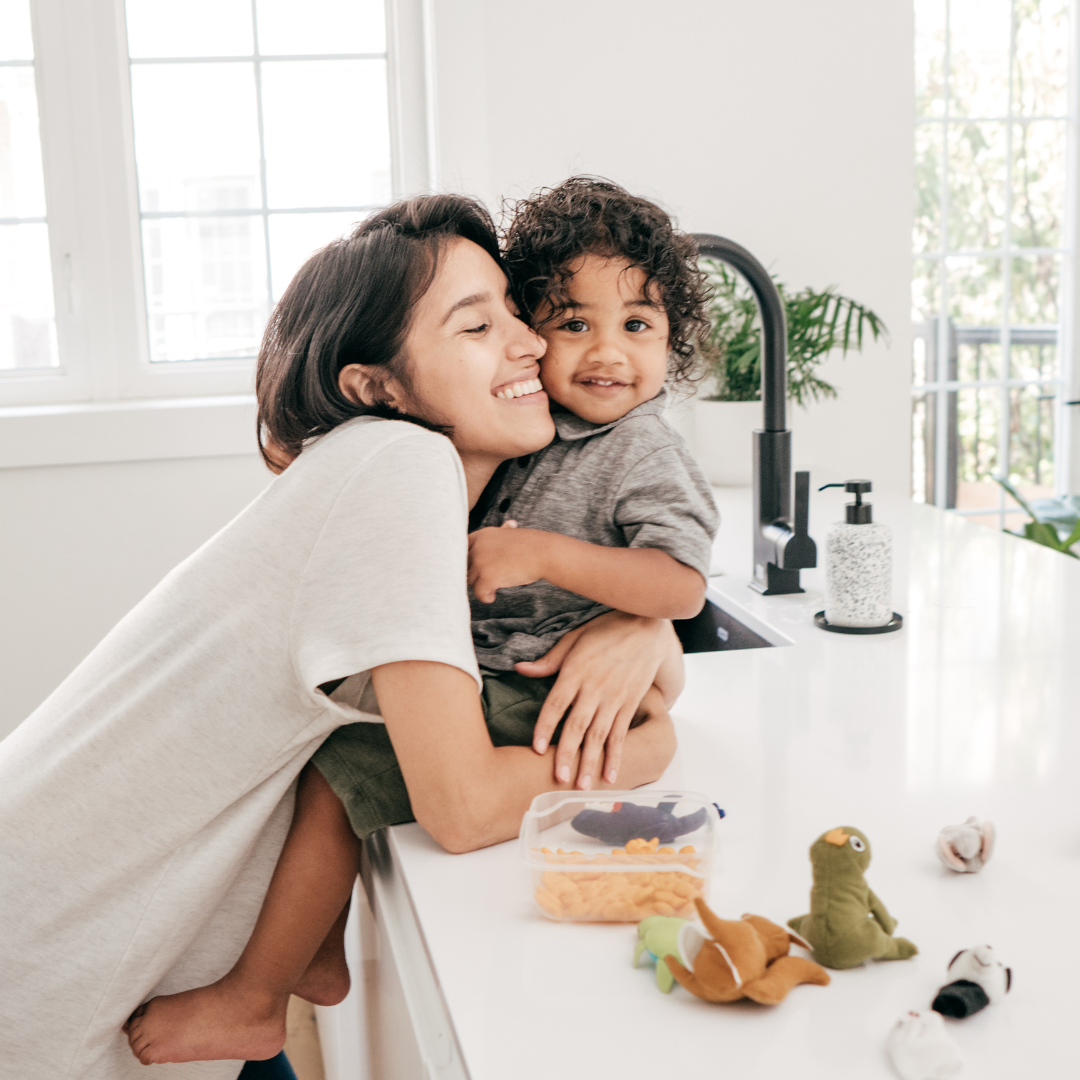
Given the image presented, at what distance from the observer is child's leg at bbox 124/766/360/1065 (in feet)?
2.65

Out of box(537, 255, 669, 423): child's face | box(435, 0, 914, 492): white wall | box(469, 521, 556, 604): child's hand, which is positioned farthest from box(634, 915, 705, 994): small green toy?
box(435, 0, 914, 492): white wall

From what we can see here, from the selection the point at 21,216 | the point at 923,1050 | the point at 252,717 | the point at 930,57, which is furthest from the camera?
the point at 930,57

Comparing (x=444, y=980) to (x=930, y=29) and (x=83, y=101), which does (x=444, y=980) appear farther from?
(x=930, y=29)

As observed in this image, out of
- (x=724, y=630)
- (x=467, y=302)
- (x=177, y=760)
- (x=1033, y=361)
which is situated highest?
(x=467, y=302)

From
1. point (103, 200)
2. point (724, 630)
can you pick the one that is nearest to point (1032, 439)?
point (724, 630)

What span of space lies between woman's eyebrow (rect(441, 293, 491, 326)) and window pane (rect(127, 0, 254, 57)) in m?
2.03

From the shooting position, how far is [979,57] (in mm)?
3316

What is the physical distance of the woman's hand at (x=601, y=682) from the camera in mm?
835

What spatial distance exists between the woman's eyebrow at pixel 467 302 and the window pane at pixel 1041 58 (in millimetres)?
3071

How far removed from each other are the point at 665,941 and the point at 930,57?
3.33 m

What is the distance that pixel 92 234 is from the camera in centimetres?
255

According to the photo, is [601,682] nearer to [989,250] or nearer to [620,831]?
[620,831]

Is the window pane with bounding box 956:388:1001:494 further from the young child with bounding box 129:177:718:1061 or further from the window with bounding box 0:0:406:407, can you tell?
the young child with bounding box 129:177:718:1061

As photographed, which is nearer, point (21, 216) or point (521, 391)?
point (521, 391)
